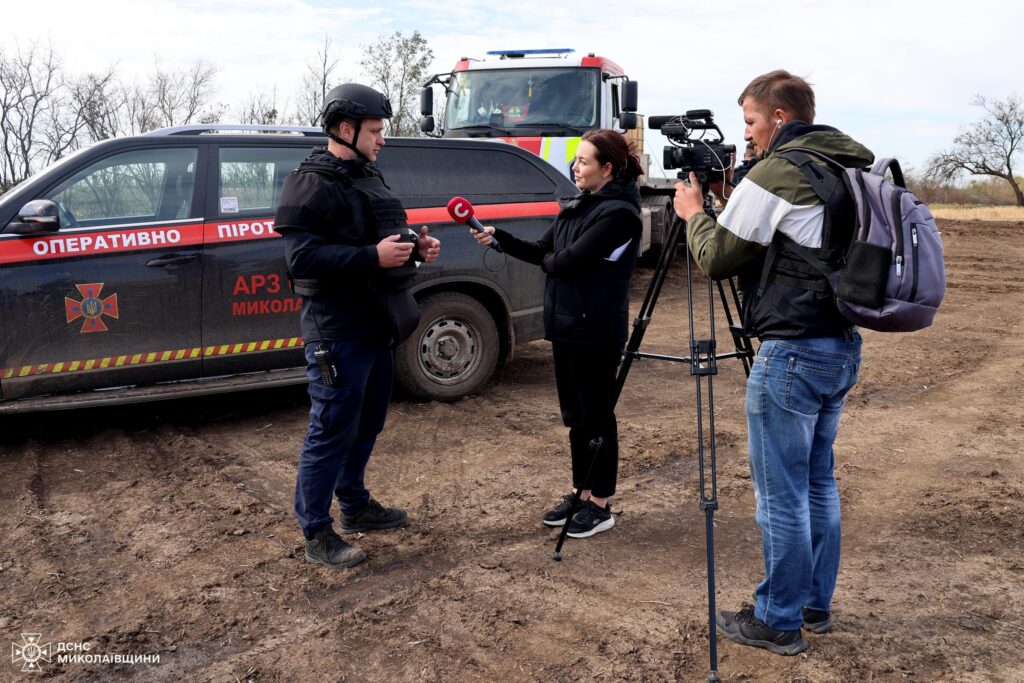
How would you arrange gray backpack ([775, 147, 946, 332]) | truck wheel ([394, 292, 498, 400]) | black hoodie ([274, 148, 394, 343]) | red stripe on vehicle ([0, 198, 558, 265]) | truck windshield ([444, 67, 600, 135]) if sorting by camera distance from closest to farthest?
gray backpack ([775, 147, 946, 332]) → black hoodie ([274, 148, 394, 343]) → red stripe on vehicle ([0, 198, 558, 265]) → truck wheel ([394, 292, 498, 400]) → truck windshield ([444, 67, 600, 135])

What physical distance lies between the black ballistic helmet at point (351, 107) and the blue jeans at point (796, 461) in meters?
1.92

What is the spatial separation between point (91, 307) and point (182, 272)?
559 millimetres

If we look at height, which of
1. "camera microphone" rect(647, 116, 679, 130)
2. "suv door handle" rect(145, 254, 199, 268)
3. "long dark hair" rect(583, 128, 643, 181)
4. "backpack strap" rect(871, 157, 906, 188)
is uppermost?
"camera microphone" rect(647, 116, 679, 130)

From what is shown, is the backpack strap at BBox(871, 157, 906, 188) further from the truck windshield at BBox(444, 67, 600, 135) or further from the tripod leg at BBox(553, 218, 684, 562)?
the truck windshield at BBox(444, 67, 600, 135)

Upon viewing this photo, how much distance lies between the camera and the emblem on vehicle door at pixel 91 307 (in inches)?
203

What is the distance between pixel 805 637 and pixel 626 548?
3.35 feet

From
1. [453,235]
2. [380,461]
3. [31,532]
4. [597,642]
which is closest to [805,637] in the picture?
[597,642]

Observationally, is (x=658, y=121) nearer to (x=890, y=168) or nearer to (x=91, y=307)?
(x=890, y=168)

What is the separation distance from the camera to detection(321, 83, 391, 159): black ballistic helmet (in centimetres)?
372

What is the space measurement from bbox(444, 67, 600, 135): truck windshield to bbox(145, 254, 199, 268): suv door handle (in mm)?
5956

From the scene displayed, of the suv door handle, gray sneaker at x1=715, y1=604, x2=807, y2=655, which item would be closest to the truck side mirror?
the suv door handle

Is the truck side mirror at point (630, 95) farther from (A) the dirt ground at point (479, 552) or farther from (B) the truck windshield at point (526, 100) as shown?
(A) the dirt ground at point (479, 552)

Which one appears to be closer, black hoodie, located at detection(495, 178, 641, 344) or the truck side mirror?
black hoodie, located at detection(495, 178, 641, 344)

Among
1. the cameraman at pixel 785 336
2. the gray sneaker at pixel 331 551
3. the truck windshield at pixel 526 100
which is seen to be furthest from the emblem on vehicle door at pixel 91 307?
the truck windshield at pixel 526 100
